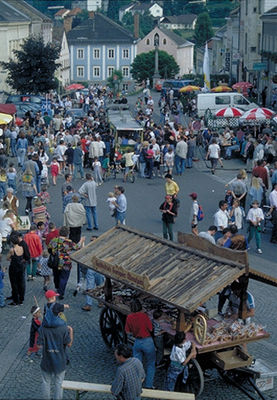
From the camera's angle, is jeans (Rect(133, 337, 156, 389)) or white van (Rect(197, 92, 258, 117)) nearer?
jeans (Rect(133, 337, 156, 389))

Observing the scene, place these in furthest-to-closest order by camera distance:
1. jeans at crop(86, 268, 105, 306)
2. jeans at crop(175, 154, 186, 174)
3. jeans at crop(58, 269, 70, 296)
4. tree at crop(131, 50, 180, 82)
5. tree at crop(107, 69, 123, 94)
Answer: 1. tree at crop(131, 50, 180, 82)
2. tree at crop(107, 69, 123, 94)
3. jeans at crop(175, 154, 186, 174)
4. jeans at crop(58, 269, 70, 296)
5. jeans at crop(86, 268, 105, 306)

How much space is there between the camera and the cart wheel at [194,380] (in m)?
12.0

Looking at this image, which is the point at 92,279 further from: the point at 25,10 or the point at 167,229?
the point at 25,10

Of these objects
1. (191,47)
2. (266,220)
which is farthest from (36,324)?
(191,47)

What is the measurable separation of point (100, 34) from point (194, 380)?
122 m

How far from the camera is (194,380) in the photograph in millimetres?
12117

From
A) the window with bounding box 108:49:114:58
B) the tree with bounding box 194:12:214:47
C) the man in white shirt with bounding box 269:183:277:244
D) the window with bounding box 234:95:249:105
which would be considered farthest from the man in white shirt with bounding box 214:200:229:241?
the tree with bounding box 194:12:214:47

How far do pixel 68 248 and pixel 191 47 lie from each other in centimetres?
13228

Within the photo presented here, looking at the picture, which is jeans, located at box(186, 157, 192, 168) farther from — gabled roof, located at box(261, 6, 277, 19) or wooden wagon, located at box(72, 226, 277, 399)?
gabled roof, located at box(261, 6, 277, 19)

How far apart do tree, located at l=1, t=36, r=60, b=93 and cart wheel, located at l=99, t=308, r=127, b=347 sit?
137 ft

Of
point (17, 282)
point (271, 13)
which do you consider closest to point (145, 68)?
point (271, 13)

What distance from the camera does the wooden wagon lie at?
39.0 ft

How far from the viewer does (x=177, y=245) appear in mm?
13062

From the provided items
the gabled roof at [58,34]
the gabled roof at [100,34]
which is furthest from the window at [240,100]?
the gabled roof at [100,34]
